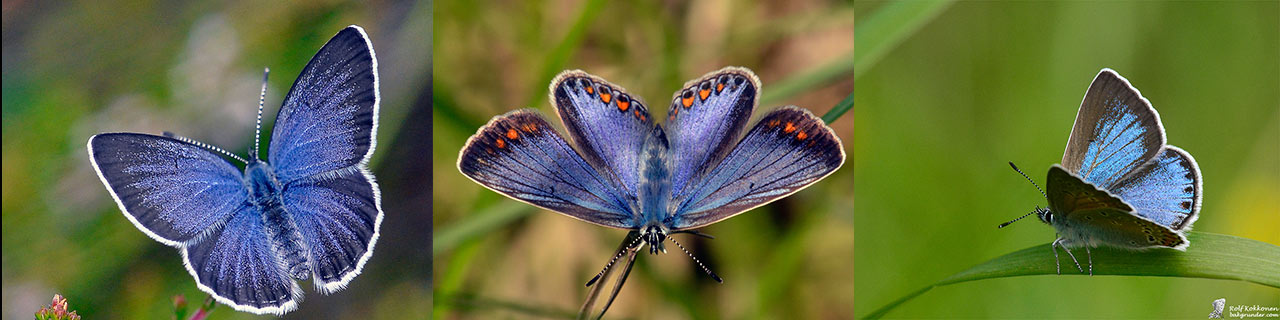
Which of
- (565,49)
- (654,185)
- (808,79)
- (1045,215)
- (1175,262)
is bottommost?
(1175,262)

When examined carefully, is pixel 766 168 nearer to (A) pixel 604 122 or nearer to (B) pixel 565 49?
(A) pixel 604 122

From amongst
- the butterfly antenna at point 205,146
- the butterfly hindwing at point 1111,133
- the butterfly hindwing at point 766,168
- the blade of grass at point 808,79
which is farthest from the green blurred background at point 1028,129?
the butterfly antenna at point 205,146

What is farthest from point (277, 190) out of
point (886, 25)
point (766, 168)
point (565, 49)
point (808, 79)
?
point (886, 25)

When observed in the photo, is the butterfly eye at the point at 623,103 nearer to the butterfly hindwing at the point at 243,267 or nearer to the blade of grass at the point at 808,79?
the blade of grass at the point at 808,79

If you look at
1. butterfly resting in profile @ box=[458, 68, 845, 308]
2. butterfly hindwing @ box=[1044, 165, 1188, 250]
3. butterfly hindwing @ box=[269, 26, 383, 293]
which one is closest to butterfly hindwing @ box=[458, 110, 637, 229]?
butterfly resting in profile @ box=[458, 68, 845, 308]

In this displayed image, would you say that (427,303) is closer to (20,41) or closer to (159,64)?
(159,64)

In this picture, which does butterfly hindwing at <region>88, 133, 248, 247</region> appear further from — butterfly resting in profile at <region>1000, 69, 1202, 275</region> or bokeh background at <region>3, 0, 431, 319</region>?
butterfly resting in profile at <region>1000, 69, 1202, 275</region>
